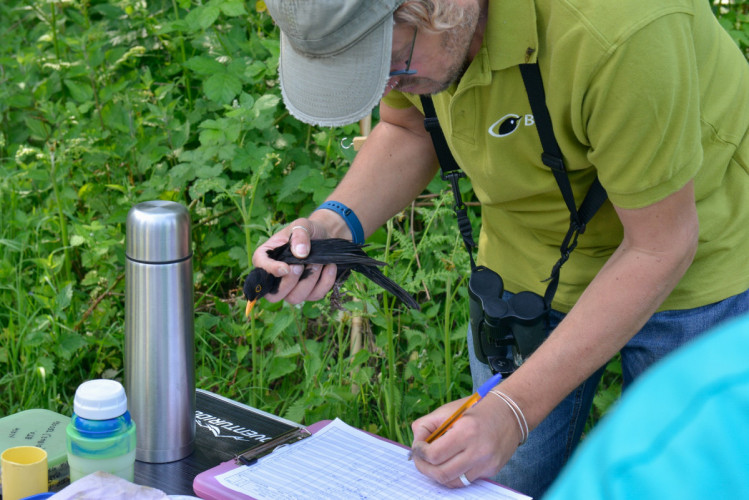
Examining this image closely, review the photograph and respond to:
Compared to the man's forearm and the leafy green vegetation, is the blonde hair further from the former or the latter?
the leafy green vegetation

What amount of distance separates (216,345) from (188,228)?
1.70 metres

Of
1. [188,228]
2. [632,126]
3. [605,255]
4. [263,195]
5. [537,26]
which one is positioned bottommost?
[263,195]

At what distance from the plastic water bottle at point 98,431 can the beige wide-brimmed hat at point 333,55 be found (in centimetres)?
60

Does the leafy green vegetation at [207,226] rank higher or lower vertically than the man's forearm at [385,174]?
lower

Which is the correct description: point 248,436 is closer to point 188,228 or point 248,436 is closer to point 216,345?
point 188,228

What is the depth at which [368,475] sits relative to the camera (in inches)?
56.9

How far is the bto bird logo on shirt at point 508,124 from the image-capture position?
156 cm

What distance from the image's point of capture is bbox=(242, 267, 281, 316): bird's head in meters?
1.65

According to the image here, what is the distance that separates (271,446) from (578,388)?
0.81 metres

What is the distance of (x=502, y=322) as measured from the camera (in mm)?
1810

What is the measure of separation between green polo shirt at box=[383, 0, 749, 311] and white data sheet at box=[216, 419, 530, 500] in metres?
0.58

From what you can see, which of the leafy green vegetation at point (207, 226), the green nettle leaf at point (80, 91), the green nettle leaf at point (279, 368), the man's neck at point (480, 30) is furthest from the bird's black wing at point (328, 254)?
the green nettle leaf at point (80, 91)

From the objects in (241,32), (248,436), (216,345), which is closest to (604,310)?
(248,436)

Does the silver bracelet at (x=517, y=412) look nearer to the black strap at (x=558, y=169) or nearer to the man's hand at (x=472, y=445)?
the man's hand at (x=472, y=445)
